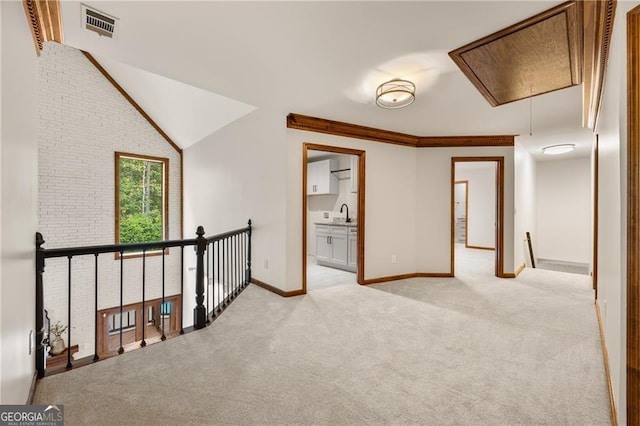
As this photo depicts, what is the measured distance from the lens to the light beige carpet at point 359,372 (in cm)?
162

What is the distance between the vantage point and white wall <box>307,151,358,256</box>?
6.70m

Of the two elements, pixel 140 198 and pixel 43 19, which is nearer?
pixel 43 19

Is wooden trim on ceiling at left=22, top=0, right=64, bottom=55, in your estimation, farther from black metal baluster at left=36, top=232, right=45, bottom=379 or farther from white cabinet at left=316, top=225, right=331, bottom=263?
white cabinet at left=316, top=225, right=331, bottom=263

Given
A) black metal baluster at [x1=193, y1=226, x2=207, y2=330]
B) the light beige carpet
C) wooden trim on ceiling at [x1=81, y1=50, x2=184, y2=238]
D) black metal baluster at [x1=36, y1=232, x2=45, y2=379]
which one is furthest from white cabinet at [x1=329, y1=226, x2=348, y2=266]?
black metal baluster at [x1=36, y1=232, x2=45, y2=379]

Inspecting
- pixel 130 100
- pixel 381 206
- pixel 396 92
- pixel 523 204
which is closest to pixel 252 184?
pixel 381 206

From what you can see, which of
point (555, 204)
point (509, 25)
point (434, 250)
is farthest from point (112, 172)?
point (555, 204)

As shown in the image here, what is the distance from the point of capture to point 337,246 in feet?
18.8

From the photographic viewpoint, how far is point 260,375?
1.98m

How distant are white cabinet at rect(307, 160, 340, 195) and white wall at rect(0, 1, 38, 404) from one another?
531 centimetres

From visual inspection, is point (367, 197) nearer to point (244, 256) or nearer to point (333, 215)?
point (244, 256)

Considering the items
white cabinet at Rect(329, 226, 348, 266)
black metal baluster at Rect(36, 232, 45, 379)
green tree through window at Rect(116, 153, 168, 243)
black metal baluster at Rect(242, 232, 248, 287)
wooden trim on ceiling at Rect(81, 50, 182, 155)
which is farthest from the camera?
green tree through window at Rect(116, 153, 168, 243)

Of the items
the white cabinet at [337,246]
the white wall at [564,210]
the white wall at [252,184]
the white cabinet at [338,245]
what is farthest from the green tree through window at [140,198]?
the white wall at [564,210]

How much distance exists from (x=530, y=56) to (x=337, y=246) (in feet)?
13.6

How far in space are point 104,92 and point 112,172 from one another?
1.49 meters
